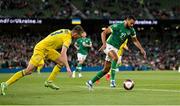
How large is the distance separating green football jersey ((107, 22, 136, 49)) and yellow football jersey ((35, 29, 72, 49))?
2.85 metres

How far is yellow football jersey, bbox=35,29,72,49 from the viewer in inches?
731

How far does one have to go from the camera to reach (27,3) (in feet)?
194

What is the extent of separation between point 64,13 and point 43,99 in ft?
142

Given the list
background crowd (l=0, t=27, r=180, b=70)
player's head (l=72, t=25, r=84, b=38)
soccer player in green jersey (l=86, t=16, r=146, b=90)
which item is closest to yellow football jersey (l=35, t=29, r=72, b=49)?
player's head (l=72, t=25, r=84, b=38)

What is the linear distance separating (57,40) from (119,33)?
3373 millimetres

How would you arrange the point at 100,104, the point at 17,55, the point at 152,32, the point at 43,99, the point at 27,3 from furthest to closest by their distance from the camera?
the point at 152,32 → the point at 27,3 → the point at 17,55 → the point at 43,99 → the point at 100,104

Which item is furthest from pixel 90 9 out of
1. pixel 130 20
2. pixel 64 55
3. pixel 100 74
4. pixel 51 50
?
pixel 64 55

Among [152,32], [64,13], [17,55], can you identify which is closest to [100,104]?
[17,55]

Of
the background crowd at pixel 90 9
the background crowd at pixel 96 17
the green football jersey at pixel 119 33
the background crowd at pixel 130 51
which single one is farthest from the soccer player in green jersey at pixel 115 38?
the background crowd at pixel 90 9

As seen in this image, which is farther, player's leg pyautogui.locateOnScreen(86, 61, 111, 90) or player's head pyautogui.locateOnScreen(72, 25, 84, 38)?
player's leg pyautogui.locateOnScreen(86, 61, 111, 90)

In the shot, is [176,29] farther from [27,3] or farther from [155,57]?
[27,3]

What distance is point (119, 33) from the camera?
2164cm

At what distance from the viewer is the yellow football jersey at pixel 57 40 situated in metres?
18.6

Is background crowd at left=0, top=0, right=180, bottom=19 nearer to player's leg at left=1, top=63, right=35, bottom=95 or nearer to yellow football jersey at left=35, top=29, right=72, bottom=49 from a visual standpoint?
yellow football jersey at left=35, top=29, right=72, bottom=49
